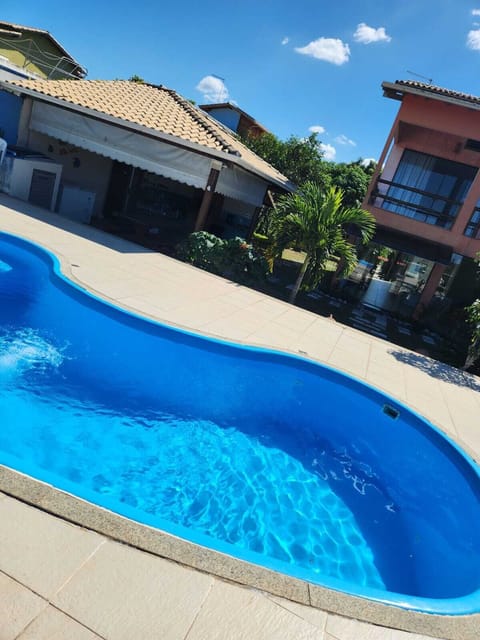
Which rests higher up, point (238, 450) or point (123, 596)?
point (123, 596)

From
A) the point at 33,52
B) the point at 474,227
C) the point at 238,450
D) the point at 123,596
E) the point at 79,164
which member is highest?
the point at 33,52

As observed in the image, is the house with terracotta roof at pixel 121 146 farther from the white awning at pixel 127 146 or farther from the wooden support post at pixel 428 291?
the wooden support post at pixel 428 291

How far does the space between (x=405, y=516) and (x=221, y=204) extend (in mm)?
20289

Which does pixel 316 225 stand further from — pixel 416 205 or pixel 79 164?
pixel 79 164

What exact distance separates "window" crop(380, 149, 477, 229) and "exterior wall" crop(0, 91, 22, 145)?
16.5 meters

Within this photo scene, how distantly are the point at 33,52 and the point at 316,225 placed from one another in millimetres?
34088

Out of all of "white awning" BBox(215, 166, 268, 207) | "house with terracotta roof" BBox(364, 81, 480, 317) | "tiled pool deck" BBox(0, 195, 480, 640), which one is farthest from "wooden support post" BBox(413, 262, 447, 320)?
"tiled pool deck" BBox(0, 195, 480, 640)

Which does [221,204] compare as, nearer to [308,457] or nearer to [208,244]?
[208,244]

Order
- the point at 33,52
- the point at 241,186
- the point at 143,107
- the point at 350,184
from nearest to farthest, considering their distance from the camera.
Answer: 1. the point at 143,107
2. the point at 241,186
3. the point at 350,184
4. the point at 33,52

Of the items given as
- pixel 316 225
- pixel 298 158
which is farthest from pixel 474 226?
pixel 298 158

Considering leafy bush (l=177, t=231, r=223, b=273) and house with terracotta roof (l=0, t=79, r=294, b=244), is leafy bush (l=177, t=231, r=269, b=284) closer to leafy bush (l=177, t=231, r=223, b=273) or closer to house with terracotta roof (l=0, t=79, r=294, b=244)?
leafy bush (l=177, t=231, r=223, b=273)

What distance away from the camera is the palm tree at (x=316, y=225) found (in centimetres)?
1227

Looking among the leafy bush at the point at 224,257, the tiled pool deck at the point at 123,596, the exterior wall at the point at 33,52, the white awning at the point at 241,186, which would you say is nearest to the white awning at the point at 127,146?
the white awning at the point at 241,186

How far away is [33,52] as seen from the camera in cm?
3234
